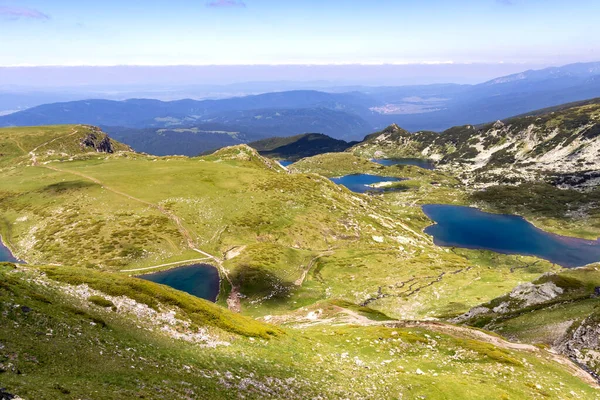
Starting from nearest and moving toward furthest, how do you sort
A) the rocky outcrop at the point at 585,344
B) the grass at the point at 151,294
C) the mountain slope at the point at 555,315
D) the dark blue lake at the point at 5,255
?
1. the grass at the point at 151,294
2. the rocky outcrop at the point at 585,344
3. the mountain slope at the point at 555,315
4. the dark blue lake at the point at 5,255

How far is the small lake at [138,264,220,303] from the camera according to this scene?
276 ft

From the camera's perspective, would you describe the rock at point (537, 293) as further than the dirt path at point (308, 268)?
No

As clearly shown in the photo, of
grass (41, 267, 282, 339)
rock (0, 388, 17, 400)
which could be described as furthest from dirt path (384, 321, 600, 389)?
rock (0, 388, 17, 400)

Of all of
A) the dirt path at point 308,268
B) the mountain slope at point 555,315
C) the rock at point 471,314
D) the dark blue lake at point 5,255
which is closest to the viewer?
the mountain slope at point 555,315

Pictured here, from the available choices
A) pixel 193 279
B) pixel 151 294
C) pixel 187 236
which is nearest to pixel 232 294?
pixel 193 279

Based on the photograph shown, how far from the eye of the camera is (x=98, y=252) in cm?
9425

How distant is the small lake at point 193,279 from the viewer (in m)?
84.0

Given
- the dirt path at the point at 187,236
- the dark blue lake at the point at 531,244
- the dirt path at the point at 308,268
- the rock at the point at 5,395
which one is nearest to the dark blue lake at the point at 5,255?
the dirt path at the point at 187,236

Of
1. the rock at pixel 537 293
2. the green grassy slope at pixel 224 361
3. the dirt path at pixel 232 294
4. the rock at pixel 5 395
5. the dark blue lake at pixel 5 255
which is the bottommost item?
the dirt path at pixel 232 294

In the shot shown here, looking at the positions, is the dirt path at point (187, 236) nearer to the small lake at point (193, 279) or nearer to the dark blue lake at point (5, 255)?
the small lake at point (193, 279)

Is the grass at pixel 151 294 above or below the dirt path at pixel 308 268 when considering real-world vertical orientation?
above

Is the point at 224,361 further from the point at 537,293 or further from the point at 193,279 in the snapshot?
the point at 537,293

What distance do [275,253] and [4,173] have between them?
145766 mm

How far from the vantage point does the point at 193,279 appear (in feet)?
293
